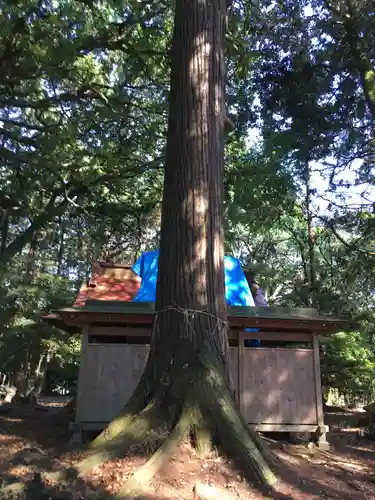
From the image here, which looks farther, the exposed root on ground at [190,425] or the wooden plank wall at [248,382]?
the wooden plank wall at [248,382]

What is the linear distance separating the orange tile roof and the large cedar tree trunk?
4.90 meters

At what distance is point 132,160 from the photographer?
521 inches

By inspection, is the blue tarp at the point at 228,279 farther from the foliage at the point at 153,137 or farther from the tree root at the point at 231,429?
the tree root at the point at 231,429

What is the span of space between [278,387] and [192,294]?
14.8ft

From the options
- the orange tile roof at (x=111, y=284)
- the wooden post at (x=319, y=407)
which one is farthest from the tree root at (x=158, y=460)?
the orange tile roof at (x=111, y=284)

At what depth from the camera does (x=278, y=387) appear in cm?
910

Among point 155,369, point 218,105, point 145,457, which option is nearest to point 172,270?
point 155,369

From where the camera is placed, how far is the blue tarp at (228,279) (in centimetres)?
982

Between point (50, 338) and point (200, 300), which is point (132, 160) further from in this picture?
point (200, 300)

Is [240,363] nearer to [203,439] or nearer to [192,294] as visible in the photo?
[192,294]

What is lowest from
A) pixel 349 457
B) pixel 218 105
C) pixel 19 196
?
pixel 349 457

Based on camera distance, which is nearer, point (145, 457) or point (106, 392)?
point (145, 457)

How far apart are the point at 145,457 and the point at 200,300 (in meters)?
1.75

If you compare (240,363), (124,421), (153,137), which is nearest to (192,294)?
(124,421)
